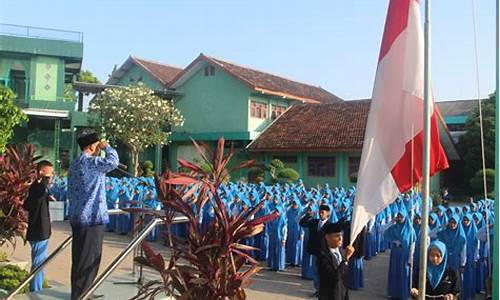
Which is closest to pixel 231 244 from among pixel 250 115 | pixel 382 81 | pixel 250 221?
pixel 250 221

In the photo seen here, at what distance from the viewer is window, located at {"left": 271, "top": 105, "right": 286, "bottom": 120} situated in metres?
25.9

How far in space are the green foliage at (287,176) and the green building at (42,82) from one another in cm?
1103

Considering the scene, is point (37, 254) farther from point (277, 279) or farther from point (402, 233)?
point (402, 233)

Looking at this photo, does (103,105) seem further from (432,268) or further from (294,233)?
(432,268)

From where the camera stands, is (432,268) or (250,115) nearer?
(432,268)

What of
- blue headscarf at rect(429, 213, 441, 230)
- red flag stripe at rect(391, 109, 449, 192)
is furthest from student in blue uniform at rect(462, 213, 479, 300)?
red flag stripe at rect(391, 109, 449, 192)

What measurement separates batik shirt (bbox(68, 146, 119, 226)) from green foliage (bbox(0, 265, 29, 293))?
2132 mm

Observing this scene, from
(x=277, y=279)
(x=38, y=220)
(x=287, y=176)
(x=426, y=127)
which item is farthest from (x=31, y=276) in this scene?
(x=287, y=176)

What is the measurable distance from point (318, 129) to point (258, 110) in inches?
147

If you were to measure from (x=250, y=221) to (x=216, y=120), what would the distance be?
2281cm

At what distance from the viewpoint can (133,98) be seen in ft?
73.2

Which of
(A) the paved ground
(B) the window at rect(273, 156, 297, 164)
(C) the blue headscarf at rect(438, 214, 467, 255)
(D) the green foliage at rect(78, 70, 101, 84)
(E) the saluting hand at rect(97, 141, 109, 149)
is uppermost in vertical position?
(D) the green foliage at rect(78, 70, 101, 84)

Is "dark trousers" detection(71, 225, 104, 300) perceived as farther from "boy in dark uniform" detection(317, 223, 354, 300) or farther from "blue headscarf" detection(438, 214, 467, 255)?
"blue headscarf" detection(438, 214, 467, 255)

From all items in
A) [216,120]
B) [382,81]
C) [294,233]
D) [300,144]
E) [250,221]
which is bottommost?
[294,233]
